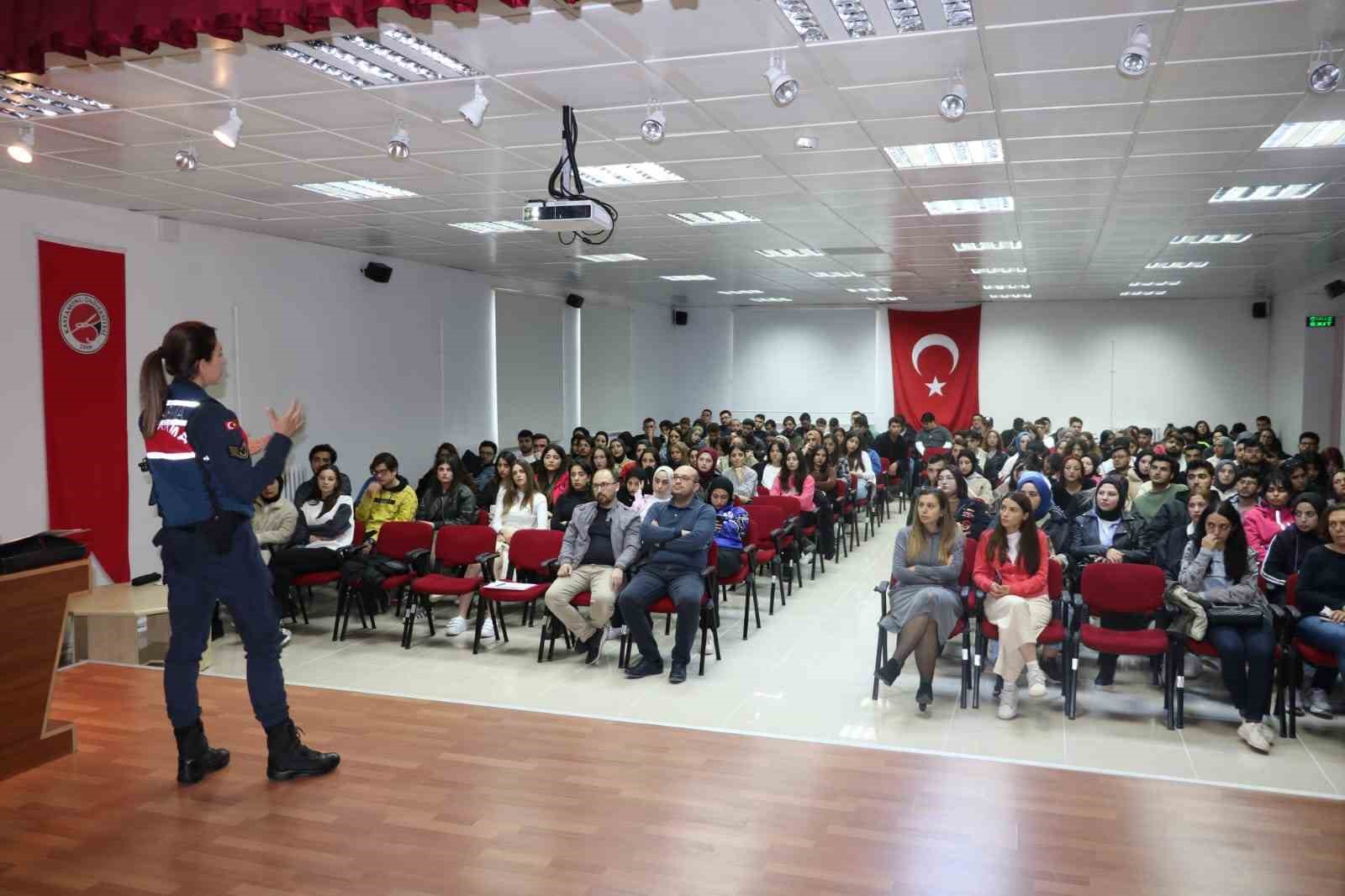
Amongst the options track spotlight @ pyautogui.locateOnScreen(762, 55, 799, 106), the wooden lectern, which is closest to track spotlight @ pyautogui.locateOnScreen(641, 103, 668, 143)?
track spotlight @ pyautogui.locateOnScreen(762, 55, 799, 106)

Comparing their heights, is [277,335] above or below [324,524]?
above

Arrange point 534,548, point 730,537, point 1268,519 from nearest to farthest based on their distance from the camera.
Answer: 1. point 1268,519
2. point 534,548
3. point 730,537

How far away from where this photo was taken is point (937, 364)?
18.3 meters

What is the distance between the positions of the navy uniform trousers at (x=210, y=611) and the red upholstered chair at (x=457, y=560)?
2595mm

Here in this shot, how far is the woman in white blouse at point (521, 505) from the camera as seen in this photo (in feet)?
24.6

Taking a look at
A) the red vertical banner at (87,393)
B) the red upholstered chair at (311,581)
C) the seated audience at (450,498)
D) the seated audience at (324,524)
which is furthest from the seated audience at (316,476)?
the red vertical banner at (87,393)

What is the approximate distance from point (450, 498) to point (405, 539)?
0.91 metres

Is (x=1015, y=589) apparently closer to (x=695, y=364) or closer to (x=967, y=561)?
(x=967, y=561)

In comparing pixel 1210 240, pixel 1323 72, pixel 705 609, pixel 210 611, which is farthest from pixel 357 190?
pixel 1210 240

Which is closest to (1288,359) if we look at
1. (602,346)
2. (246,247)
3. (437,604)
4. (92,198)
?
(602,346)

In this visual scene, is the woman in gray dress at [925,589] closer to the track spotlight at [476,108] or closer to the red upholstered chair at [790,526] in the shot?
the red upholstered chair at [790,526]

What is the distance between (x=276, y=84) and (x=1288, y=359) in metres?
15.3

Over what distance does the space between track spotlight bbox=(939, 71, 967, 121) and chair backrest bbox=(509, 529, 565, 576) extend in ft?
12.2

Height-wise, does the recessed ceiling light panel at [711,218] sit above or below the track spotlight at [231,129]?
above
